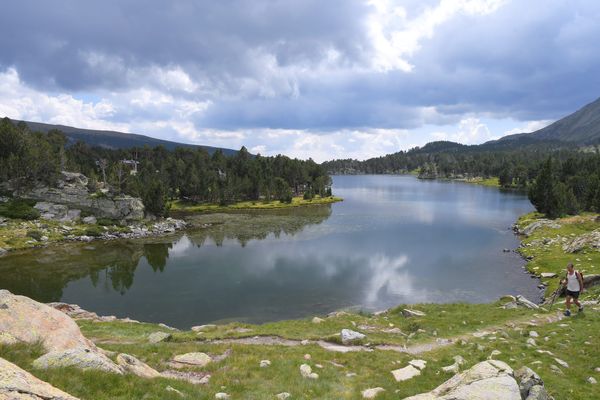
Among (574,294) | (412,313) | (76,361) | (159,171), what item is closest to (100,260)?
(412,313)

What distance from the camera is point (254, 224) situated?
107m

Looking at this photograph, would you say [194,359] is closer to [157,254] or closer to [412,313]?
[412,313]

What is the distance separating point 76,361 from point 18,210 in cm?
9816

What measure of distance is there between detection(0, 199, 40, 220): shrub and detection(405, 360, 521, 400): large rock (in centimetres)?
10298

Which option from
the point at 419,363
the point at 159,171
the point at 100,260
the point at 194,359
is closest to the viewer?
the point at 419,363

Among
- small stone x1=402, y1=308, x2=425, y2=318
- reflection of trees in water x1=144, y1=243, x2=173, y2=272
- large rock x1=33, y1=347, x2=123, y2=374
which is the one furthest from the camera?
reflection of trees in water x1=144, y1=243, x2=173, y2=272

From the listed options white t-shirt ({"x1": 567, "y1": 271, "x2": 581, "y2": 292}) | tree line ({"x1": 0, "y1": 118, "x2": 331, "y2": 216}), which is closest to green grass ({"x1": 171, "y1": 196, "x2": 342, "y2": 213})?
tree line ({"x1": 0, "y1": 118, "x2": 331, "y2": 216})

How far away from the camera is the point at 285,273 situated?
5709 cm

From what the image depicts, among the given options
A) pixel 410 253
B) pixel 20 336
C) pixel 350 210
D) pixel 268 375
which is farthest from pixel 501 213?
pixel 20 336

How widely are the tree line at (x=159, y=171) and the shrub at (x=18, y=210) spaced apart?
11.1 m

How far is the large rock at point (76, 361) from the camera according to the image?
442 inches

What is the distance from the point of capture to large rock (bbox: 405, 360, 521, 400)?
1107 centimetres

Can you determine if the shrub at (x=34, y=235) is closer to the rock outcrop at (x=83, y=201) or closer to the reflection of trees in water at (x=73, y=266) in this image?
the reflection of trees in water at (x=73, y=266)

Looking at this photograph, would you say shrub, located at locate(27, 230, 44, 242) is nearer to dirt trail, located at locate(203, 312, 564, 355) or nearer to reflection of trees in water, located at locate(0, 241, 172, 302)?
reflection of trees in water, located at locate(0, 241, 172, 302)
